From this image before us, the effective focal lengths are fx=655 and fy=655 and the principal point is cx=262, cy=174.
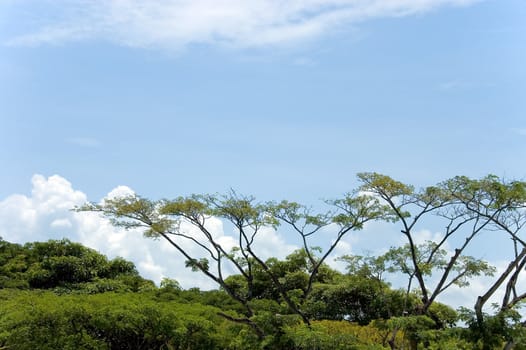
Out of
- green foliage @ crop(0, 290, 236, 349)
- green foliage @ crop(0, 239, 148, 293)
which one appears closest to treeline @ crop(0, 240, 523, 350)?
green foliage @ crop(0, 290, 236, 349)

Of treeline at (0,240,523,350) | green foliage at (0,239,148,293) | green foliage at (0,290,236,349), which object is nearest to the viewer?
treeline at (0,240,523,350)

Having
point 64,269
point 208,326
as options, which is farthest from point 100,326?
point 64,269

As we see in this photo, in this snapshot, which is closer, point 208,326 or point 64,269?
point 208,326

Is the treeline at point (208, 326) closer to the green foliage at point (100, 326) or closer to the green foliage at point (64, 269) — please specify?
the green foliage at point (100, 326)

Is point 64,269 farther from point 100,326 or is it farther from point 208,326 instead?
point 208,326

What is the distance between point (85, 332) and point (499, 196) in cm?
974

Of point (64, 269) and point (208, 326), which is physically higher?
point (64, 269)

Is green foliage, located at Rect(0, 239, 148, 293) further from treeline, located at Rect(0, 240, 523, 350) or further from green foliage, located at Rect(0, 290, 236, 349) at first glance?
green foliage, located at Rect(0, 290, 236, 349)

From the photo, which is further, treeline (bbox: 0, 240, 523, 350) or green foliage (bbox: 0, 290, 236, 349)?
green foliage (bbox: 0, 290, 236, 349)

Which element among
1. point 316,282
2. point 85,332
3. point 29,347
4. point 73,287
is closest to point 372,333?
point 316,282

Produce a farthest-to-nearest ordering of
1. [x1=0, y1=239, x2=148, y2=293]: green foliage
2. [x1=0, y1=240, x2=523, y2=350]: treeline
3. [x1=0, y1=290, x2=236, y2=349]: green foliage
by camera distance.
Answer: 1. [x1=0, y1=239, x2=148, y2=293]: green foliage
2. [x1=0, y1=290, x2=236, y2=349]: green foliage
3. [x1=0, y1=240, x2=523, y2=350]: treeline

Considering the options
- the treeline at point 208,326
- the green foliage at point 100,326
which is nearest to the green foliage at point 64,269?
the treeline at point 208,326

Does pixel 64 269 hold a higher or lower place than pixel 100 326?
higher

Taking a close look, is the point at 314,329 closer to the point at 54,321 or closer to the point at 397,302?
the point at 397,302
